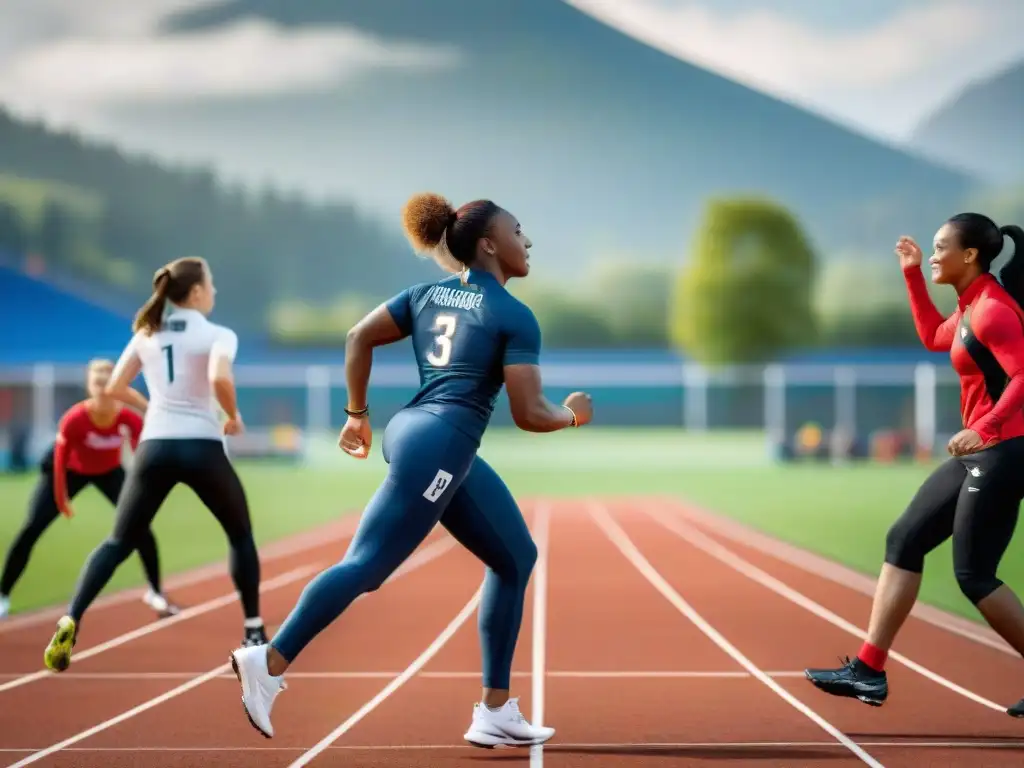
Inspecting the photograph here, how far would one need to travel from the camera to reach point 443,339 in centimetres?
515

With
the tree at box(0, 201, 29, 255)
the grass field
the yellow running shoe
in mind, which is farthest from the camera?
the tree at box(0, 201, 29, 255)

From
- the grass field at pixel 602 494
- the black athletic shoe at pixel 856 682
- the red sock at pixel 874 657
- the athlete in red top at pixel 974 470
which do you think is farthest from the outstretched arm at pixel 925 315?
the grass field at pixel 602 494

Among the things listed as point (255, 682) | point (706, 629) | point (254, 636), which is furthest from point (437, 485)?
point (706, 629)

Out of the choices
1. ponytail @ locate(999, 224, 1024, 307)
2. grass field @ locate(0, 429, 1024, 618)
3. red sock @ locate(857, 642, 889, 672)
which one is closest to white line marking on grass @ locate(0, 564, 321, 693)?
grass field @ locate(0, 429, 1024, 618)

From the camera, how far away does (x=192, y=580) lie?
38.3ft

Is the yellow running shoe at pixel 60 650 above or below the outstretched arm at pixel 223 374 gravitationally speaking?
below

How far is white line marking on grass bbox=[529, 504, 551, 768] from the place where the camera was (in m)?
5.45

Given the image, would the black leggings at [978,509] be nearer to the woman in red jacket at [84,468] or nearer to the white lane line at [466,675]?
the white lane line at [466,675]

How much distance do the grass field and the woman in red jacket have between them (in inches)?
42.8

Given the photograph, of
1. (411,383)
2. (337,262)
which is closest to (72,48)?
(337,262)

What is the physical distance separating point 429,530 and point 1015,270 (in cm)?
279

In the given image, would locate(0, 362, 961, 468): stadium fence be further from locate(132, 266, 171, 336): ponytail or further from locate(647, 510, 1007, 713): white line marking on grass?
locate(132, 266, 171, 336): ponytail

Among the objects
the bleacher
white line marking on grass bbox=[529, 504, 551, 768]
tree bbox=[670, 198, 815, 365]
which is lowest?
white line marking on grass bbox=[529, 504, 551, 768]

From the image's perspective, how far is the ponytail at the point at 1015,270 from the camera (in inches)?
229
